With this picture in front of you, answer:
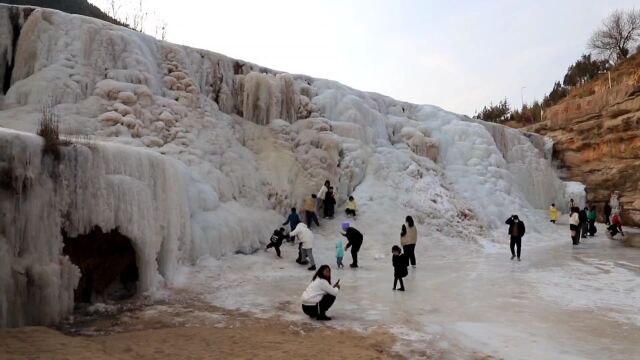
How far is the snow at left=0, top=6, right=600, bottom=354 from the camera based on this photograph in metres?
6.16

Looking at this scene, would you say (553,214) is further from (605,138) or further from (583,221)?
(605,138)

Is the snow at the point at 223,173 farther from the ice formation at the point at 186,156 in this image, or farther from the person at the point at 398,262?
the person at the point at 398,262

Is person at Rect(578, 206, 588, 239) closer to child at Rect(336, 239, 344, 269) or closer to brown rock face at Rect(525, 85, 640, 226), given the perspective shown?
brown rock face at Rect(525, 85, 640, 226)

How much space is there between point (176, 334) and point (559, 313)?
204 inches

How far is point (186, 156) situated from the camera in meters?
12.5

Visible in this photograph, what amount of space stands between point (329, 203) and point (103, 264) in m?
8.21

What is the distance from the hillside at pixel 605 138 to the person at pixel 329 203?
14.2 metres

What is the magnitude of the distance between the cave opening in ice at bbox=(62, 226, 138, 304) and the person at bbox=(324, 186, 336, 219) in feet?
25.0

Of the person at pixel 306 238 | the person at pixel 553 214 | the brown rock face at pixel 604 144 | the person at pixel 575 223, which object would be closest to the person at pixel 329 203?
the person at pixel 306 238

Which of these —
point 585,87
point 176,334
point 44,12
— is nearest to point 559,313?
point 176,334

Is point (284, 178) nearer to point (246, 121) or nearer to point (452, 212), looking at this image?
point (246, 121)

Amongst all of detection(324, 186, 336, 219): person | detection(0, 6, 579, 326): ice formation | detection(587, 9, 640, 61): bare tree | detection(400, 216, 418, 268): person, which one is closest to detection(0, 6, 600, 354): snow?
detection(0, 6, 579, 326): ice formation

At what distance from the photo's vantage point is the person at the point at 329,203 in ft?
47.9

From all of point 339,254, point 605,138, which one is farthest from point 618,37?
point 339,254
